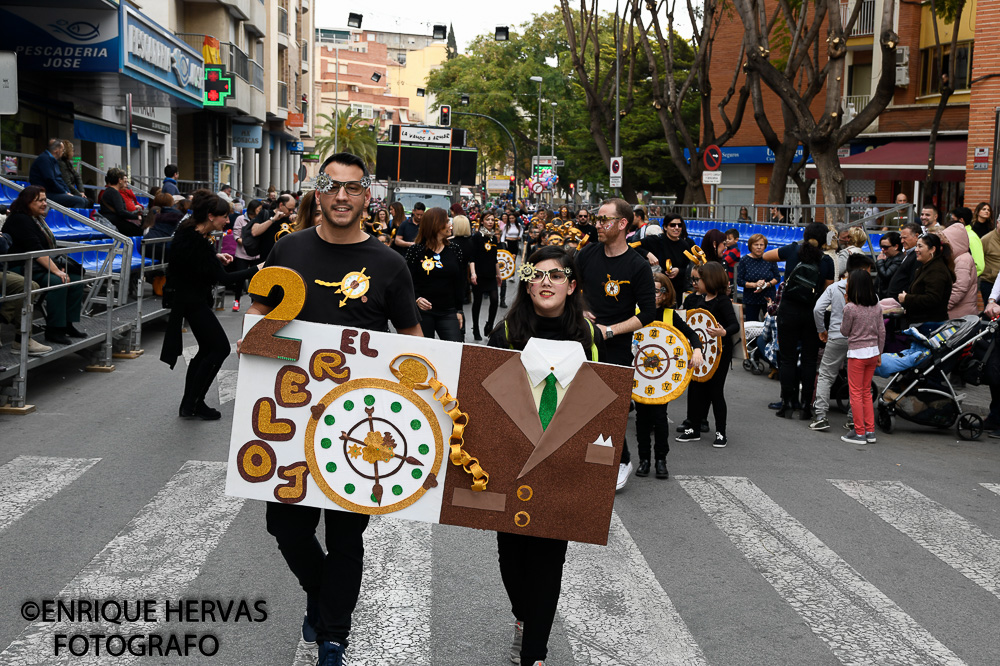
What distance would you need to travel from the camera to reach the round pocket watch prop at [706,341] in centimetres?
951

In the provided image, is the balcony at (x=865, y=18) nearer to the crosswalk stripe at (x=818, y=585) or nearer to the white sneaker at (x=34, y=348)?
the white sneaker at (x=34, y=348)

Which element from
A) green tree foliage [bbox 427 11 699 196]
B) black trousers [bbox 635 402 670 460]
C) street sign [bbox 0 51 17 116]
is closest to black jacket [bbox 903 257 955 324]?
black trousers [bbox 635 402 670 460]

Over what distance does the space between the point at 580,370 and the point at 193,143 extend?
3865 cm

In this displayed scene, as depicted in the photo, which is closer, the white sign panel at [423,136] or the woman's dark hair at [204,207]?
the woman's dark hair at [204,207]

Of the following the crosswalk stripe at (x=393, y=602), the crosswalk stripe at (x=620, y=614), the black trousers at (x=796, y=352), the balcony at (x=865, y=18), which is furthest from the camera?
the balcony at (x=865, y=18)

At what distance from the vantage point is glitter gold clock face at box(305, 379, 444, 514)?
4.18m

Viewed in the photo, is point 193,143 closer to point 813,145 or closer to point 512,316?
point 813,145

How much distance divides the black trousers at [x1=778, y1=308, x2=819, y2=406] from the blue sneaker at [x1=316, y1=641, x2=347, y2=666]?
780 cm

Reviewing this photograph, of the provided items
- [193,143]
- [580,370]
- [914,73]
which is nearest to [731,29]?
[914,73]

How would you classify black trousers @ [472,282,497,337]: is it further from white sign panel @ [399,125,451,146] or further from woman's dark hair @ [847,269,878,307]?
white sign panel @ [399,125,451,146]

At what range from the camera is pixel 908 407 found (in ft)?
35.4

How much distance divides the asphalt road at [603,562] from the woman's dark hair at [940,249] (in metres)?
2.65

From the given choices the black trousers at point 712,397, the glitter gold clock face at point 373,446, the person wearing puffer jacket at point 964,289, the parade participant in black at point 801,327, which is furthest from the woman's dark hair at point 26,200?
the person wearing puffer jacket at point 964,289

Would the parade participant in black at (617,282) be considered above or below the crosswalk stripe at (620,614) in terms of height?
above
